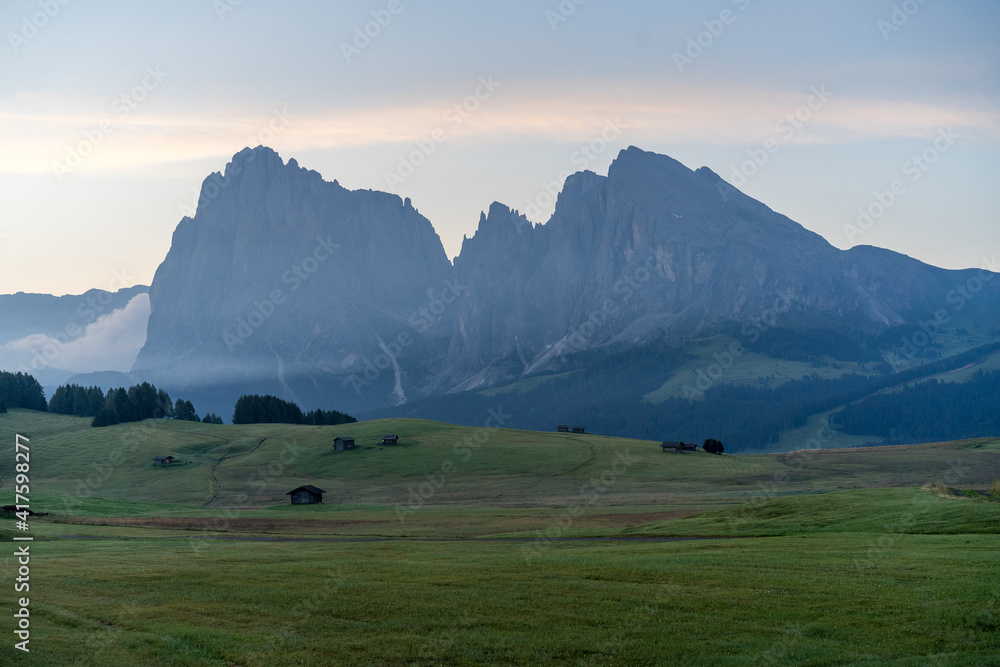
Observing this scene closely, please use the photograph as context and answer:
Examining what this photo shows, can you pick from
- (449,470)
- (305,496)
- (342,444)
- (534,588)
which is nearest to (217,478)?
(342,444)

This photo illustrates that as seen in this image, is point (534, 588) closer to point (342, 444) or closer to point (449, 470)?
point (449, 470)

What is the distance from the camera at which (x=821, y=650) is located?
28500 mm

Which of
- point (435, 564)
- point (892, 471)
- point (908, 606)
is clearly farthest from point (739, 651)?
point (892, 471)

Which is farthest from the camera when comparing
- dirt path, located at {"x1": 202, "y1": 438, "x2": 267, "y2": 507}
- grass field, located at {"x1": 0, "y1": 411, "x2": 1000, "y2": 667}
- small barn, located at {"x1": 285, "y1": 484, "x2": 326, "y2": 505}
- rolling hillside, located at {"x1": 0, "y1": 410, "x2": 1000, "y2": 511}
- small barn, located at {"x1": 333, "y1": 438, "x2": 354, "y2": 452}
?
small barn, located at {"x1": 333, "y1": 438, "x2": 354, "y2": 452}

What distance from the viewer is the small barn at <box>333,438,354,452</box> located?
7205 inches

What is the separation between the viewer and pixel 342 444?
18325 centimetres

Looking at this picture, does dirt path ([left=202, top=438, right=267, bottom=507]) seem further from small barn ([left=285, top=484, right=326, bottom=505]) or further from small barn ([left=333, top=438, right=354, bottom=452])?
small barn ([left=333, top=438, right=354, bottom=452])

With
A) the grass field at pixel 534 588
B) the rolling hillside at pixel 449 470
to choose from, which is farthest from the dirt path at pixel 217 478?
the grass field at pixel 534 588

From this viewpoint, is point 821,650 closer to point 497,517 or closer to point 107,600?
point 107,600

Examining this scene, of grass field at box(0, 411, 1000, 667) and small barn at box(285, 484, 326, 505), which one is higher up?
grass field at box(0, 411, 1000, 667)

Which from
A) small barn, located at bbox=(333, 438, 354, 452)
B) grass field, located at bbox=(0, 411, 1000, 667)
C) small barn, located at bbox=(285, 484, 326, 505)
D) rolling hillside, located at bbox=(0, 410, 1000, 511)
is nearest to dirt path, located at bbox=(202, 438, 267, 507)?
rolling hillside, located at bbox=(0, 410, 1000, 511)

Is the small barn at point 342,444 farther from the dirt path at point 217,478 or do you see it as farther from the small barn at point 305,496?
the small barn at point 305,496

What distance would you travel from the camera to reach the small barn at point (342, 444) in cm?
→ 18300

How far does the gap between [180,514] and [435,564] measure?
72.4m
